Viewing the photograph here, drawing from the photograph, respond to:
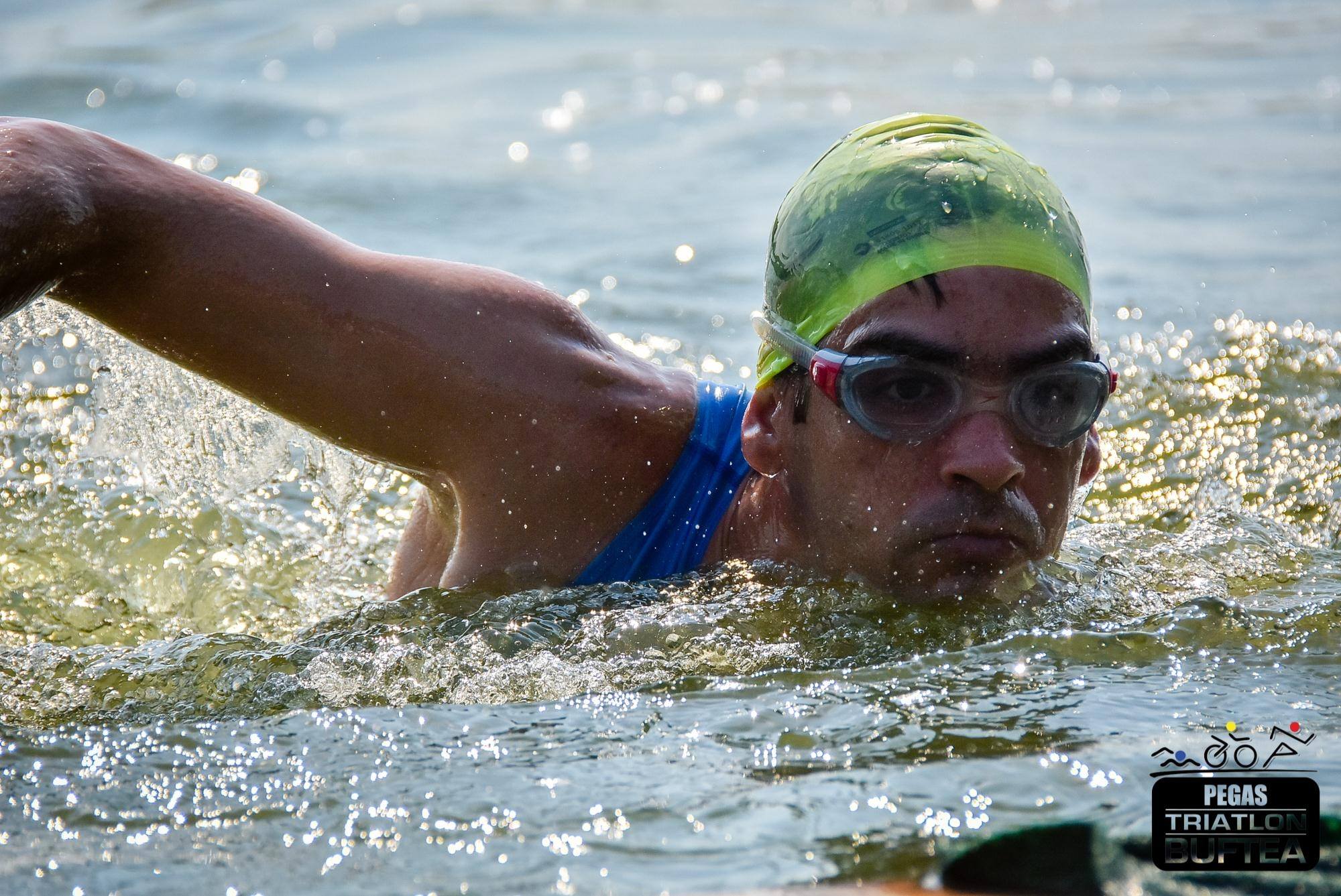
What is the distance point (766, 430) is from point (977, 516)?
60 cm

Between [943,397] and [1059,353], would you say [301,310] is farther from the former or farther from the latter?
[1059,353]

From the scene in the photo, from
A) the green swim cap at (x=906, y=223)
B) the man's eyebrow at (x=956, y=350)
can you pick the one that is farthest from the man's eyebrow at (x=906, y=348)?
the green swim cap at (x=906, y=223)

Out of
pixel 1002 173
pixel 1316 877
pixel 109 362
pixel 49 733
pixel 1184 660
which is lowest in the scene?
pixel 1316 877

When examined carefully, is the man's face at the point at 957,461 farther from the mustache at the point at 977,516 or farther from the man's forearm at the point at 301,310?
the man's forearm at the point at 301,310

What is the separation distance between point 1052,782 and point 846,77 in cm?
1067

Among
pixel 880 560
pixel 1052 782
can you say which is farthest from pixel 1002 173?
pixel 1052 782

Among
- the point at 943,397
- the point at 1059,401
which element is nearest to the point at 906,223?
the point at 943,397

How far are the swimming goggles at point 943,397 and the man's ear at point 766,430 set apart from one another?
26 cm

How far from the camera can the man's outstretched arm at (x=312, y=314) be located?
3072 mm

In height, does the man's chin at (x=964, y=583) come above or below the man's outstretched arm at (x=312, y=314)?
below

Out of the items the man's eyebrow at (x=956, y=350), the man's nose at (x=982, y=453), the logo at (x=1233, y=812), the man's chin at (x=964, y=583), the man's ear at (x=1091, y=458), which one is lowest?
the logo at (x=1233, y=812)

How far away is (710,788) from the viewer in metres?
2.45

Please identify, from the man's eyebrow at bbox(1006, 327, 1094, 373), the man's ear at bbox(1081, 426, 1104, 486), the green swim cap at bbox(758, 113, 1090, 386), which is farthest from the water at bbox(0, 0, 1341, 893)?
the green swim cap at bbox(758, 113, 1090, 386)

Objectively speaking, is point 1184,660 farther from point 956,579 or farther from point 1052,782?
point 1052,782
